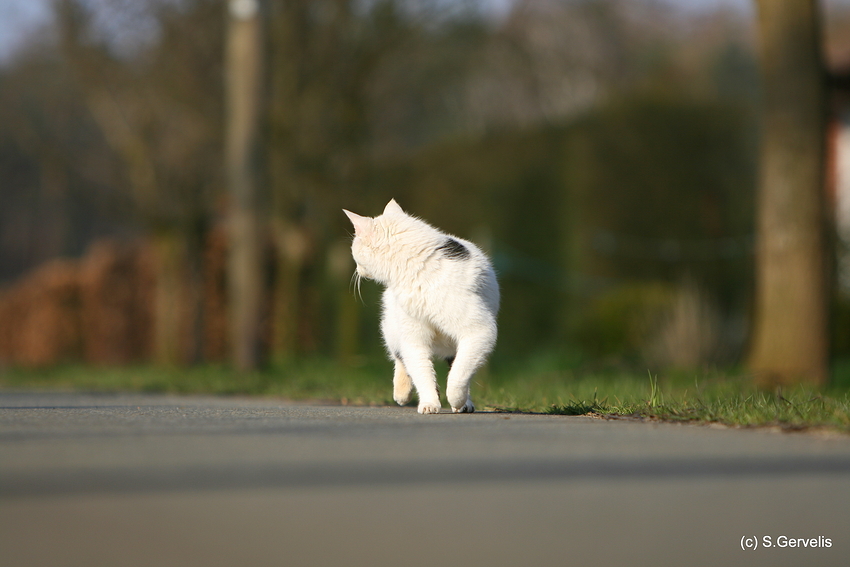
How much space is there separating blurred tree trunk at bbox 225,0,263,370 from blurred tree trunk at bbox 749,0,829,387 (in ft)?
18.9

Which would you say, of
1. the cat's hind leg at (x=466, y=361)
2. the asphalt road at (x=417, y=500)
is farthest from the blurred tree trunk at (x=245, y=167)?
the asphalt road at (x=417, y=500)

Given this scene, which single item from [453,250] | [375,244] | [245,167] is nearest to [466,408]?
[453,250]

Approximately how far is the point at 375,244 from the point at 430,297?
1.93 ft

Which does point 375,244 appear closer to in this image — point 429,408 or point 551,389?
point 429,408

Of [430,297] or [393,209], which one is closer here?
[430,297]

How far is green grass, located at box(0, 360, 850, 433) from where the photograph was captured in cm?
404

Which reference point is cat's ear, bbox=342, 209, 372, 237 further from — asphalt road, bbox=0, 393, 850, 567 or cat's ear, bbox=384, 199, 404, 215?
asphalt road, bbox=0, 393, 850, 567

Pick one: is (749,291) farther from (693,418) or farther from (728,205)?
(693,418)

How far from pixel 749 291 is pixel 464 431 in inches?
379

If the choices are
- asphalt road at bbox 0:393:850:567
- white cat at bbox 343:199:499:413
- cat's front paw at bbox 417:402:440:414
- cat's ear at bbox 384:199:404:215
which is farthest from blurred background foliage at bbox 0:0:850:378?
asphalt road at bbox 0:393:850:567

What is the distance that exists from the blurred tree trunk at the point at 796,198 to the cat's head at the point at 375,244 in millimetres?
4099

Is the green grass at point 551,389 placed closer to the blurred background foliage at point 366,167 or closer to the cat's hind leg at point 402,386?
the cat's hind leg at point 402,386

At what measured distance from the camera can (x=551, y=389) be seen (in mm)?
5965

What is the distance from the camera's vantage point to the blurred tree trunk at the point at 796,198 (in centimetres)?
747
